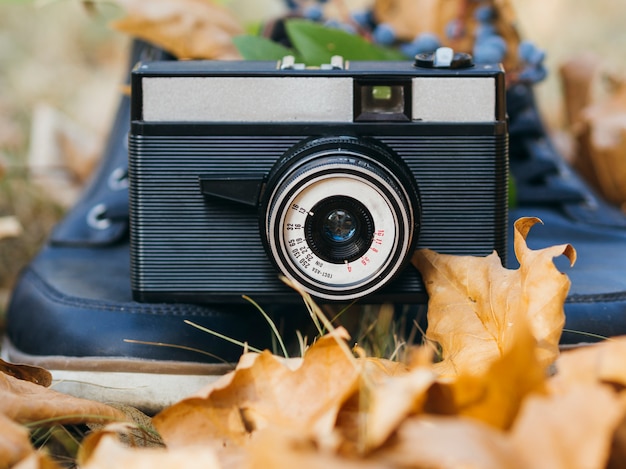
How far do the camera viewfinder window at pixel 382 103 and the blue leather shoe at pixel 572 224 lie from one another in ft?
0.73

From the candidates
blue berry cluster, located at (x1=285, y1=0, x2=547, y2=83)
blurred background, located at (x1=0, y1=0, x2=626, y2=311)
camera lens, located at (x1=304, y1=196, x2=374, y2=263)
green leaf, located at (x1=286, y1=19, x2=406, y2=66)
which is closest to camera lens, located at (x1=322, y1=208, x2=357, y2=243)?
camera lens, located at (x1=304, y1=196, x2=374, y2=263)

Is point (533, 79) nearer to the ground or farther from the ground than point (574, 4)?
nearer to the ground

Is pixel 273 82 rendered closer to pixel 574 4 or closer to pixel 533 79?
pixel 533 79

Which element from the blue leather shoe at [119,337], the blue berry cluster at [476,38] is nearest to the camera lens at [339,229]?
the blue leather shoe at [119,337]

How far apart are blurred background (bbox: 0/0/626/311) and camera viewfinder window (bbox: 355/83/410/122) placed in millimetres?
580

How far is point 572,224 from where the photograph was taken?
1057 mm

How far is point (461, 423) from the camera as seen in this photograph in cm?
45

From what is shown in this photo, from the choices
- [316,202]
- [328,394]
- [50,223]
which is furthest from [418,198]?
[50,223]

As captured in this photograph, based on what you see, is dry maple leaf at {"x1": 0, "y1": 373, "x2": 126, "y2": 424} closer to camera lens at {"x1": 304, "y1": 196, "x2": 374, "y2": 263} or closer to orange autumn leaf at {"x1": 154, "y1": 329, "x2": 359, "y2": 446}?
orange autumn leaf at {"x1": 154, "y1": 329, "x2": 359, "y2": 446}

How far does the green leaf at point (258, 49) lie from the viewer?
3.10ft

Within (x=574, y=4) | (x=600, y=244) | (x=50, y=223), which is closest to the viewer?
(x=600, y=244)

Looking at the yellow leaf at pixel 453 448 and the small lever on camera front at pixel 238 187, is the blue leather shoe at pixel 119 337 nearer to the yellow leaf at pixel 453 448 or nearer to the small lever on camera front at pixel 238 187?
the small lever on camera front at pixel 238 187

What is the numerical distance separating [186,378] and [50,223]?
698mm

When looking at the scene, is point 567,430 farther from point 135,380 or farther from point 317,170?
point 135,380
